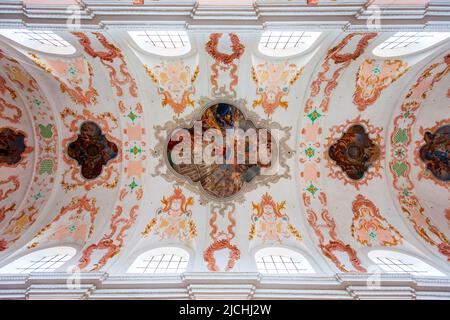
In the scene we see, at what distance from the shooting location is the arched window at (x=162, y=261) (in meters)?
7.96

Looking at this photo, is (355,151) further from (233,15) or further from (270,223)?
(233,15)

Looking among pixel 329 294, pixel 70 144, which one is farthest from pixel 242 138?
pixel 70 144

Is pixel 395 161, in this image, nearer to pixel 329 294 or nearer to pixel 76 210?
pixel 329 294

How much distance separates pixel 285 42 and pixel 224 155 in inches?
172

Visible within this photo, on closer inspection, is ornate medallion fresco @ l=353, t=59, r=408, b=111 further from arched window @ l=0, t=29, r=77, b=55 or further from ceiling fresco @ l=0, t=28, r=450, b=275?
arched window @ l=0, t=29, r=77, b=55

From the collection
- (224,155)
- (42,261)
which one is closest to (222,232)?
(224,155)

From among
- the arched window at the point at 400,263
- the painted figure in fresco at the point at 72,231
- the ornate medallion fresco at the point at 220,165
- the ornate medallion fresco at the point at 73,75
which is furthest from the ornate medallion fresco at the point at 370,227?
the ornate medallion fresco at the point at 73,75

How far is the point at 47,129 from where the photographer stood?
9750 millimetres

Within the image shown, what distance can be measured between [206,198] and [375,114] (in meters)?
6.90

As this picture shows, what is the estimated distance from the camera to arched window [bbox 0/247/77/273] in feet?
24.6

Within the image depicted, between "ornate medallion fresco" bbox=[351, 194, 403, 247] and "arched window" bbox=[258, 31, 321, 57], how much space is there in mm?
5694

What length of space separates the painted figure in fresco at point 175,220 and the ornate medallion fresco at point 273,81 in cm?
440

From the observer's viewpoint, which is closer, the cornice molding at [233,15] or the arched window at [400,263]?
the cornice molding at [233,15]

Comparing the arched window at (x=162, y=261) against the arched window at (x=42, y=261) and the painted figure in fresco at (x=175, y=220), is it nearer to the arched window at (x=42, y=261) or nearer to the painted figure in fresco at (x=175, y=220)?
the painted figure in fresco at (x=175, y=220)
